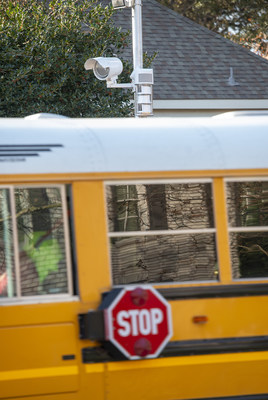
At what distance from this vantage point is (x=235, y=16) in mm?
28422

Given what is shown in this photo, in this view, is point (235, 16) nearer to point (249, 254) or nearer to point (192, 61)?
point (192, 61)

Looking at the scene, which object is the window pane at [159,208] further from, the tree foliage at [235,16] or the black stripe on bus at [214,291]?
the tree foliage at [235,16]

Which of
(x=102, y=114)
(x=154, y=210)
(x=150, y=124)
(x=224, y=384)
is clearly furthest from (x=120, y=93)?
(x=224, y=384)

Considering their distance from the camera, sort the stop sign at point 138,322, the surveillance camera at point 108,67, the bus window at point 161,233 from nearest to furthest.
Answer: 1. the stop sign at point 138,322
2. the bus window at point 161,233
3. the surveillance camera at point 108,67

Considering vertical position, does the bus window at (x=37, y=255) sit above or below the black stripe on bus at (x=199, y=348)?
above

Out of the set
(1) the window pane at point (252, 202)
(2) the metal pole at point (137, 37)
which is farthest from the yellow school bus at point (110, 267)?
(2) the metal pole at point (137, 37)

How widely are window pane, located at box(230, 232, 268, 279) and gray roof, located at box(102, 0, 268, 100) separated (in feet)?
32.7

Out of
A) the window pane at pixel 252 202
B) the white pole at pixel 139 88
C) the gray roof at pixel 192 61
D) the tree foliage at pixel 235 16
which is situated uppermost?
the tree foliage at pixel 235 16

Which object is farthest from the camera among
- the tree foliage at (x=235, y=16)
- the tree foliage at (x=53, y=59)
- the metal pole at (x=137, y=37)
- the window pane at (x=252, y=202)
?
the tree foliage at (x=235, y=16)

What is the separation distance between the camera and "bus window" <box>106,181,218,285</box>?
6.61 metres

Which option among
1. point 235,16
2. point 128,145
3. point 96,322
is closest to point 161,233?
point 128,145

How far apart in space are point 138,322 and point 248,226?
5.46 feet

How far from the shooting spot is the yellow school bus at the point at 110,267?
604cm

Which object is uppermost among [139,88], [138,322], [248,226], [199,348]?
[139,88]
